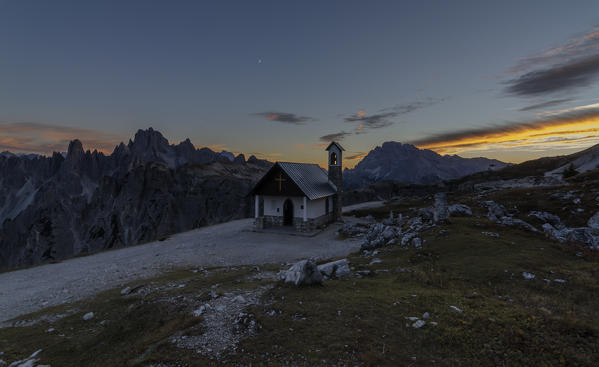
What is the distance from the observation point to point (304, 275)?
35.6 ft

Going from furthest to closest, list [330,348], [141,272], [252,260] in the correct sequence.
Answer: [252,260]
[141,272]
[330,348]

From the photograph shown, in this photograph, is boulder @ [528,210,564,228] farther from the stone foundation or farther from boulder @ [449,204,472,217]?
the stone foundation

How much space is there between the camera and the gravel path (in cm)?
1609

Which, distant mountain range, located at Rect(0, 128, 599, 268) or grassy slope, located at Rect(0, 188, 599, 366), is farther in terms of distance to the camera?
distant mountain range, located at Rect(0, 128, 599, 268)

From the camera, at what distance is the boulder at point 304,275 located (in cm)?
1078

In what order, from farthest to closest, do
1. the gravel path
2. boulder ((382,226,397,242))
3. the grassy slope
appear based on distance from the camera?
boulder ((382,226,397,242)), the gravel path, the grassy slope

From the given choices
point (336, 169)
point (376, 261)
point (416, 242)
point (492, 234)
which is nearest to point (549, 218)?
point (492, 234)

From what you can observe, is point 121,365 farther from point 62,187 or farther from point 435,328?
point 62,187

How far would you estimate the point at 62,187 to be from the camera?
175 metres

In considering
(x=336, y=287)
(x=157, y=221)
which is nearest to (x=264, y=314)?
(x=336, y=287)

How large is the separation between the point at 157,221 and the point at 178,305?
109638mm

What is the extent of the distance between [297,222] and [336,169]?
10.8 m

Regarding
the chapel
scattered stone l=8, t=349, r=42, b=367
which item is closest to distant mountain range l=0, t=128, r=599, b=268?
the chapel

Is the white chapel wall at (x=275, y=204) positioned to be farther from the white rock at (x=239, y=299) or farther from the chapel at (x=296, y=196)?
the white rock at (x=239, y=299)
